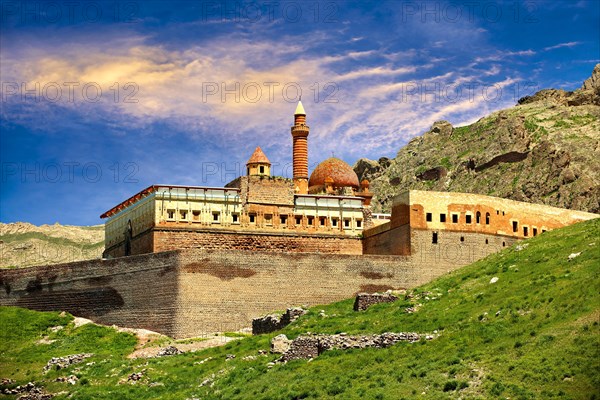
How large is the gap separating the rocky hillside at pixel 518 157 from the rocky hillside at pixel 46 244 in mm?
40318

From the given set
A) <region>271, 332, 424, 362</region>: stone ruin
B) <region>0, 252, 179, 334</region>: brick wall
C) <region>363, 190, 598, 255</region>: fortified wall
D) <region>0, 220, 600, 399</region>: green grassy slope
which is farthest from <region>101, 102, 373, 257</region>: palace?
<region>271, 332, 424, 362</region>: stone ruin

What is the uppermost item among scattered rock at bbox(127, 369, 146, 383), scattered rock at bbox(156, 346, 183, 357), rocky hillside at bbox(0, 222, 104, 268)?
rocky hillside at bbox(0, 222, 104, 268)

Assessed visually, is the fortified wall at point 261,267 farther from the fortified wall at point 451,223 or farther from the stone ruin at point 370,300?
the stone ruin at point 370,300

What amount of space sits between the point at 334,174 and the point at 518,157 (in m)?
47.8

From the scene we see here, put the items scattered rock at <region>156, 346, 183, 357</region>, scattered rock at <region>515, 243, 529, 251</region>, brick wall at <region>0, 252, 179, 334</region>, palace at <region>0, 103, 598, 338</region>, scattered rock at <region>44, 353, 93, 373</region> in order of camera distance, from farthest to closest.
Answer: palace at <region>0, 103, 598, 338</region>
brick wall at <region>0, 252, 179, 334</region>
scattered rock at <region>515, 243, 529, 251</region>
scattered rock at <region>156, 346, 183, 357</region>
scattered rock at <region>44, 353, 93, 373</region>

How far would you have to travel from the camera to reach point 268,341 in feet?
191

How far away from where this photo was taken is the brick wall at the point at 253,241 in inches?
3255

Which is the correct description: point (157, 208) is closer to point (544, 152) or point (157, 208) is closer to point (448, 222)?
point (448, 222)

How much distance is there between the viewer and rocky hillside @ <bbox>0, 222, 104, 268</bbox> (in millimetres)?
131875

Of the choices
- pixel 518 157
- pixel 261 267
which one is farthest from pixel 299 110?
pixel 518 157

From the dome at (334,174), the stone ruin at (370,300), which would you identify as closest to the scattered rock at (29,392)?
the stone ruin at (370,300)

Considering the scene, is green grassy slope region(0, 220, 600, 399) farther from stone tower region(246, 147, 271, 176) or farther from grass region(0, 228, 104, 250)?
grass region(0, 228, 104, 250)

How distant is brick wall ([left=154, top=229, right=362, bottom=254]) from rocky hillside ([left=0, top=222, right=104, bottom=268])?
155 ft

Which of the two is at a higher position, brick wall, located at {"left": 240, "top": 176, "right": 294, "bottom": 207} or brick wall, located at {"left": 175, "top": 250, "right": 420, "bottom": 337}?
brick wall, located at {"left": 240, "top": 176, "right": 294, "bottom": 207}
